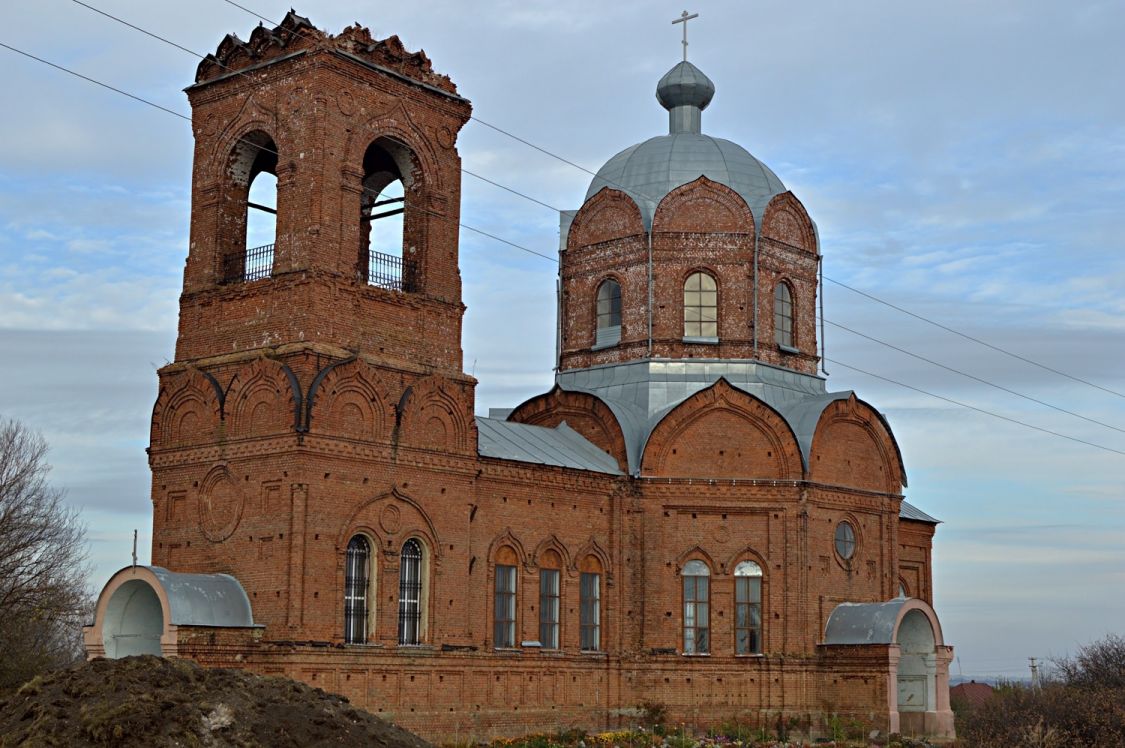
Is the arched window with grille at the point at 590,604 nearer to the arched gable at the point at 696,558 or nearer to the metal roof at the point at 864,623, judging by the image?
the arched gable at the point at 696,558

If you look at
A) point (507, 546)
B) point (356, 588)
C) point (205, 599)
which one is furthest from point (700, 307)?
point (205, 599)

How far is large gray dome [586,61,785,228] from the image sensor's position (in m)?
30.9

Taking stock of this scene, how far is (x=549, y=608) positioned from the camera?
25969mm

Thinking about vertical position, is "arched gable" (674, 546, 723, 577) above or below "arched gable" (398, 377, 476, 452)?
A: below

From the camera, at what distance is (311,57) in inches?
905

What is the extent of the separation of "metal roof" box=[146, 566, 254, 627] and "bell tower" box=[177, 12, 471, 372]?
11.6 feet

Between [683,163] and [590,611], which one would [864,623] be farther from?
[683,163]

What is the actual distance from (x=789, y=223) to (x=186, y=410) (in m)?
13.5

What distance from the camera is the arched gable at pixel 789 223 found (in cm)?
3088

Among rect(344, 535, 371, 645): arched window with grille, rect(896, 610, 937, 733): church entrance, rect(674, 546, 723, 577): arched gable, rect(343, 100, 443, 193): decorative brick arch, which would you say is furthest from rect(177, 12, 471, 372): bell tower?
rect(896, 610, 937, 733): church entrance

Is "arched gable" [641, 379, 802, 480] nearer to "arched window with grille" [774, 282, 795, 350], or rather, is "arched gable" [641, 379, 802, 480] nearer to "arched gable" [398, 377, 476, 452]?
"arched window with grille" [774, 282, 795, 350]

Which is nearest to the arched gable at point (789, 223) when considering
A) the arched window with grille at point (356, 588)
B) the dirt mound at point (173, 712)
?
the arched window with grille at point (356, 588)

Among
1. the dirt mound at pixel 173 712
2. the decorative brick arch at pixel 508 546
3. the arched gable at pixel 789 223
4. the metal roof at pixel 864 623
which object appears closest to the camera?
the dirt mound at pixel 173 712

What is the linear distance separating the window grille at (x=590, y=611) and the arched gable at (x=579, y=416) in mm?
2177
